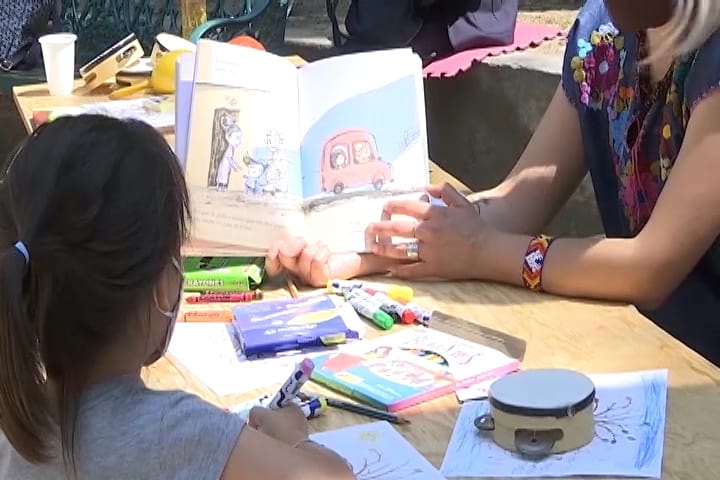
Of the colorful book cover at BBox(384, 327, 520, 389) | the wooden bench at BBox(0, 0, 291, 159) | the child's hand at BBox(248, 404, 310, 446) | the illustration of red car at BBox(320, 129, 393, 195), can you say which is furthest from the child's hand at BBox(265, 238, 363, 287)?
the wooden bench at BBox(0, 0, 291, 159)

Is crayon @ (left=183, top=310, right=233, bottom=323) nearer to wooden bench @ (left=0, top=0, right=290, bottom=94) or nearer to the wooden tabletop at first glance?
the wooden tabletop

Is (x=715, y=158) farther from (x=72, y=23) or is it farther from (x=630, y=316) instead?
(x=72, y=23)

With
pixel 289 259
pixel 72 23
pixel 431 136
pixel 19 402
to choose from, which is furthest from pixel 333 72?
pixel 72 23

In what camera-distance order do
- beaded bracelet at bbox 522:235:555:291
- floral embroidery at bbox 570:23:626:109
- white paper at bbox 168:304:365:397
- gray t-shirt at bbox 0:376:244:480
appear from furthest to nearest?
1. floral embroidery at bbox 570:23:626:109
2. beaded bracelet at bbox 522:235:555:291
3. white paper at bbox 168:304:365:397
4. gray t-shirt at bbox 0:376:244:480

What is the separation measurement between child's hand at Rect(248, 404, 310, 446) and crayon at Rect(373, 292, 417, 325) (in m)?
0.38

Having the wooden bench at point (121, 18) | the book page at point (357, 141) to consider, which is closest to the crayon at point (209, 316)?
the book page at point (357, 141)

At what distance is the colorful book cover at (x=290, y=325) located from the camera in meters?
1.65

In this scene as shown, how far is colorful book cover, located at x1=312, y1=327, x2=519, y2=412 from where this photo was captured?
150 cm

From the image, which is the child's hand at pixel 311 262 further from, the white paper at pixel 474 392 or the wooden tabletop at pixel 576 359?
the white paper at pixel 474 392

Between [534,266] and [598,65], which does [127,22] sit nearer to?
[598,65]

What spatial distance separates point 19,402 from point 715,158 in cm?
101

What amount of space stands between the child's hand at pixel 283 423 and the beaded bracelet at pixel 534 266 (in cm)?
56

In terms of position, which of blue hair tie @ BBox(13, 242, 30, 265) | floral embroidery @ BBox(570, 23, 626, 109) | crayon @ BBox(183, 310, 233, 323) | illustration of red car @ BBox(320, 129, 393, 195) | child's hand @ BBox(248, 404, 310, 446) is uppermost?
floral embroidery @ BBox(570, 23, 626, 109)

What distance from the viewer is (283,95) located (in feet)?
6.43
